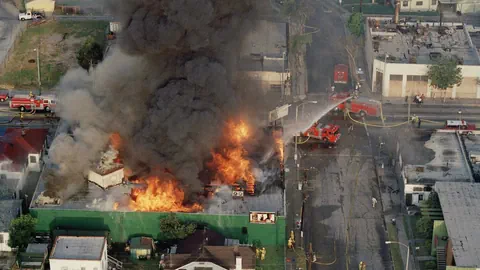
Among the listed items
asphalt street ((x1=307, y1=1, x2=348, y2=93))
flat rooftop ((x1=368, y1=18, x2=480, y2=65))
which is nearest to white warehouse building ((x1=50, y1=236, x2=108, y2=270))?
asphalt street ((x1=307, y1=1, x2=348, y2=93))

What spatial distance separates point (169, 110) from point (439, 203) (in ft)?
68.9

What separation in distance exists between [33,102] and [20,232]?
75.8 ft

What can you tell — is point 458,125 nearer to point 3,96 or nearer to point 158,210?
point 158,210

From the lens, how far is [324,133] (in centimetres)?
8856

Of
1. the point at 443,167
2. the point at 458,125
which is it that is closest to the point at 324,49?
the point at 458,125

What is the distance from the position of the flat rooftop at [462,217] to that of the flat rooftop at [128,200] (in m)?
11.9

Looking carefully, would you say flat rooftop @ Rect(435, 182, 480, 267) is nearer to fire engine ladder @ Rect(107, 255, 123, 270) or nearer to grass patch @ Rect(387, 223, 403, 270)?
grass patch @ Rect(387, 223, 403, 270)

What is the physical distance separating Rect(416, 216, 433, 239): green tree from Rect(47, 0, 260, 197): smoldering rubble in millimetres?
16120

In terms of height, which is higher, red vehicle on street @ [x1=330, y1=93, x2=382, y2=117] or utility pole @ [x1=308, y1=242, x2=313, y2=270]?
red vehicle on street @ [x1=330, y1=93, x2=382, y2=117]

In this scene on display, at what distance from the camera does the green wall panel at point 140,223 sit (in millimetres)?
73500

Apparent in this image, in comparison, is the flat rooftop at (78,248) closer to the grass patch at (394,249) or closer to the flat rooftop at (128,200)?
the flat rooftop at (128,200)

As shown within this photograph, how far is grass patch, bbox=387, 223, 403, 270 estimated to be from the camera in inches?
2845

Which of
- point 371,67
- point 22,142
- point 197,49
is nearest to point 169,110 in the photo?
point 197,49

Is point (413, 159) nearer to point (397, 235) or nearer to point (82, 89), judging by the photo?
point (397, 235)
